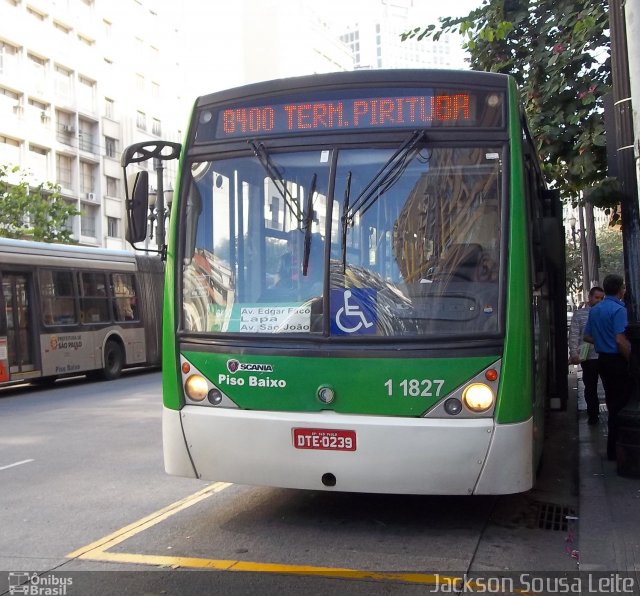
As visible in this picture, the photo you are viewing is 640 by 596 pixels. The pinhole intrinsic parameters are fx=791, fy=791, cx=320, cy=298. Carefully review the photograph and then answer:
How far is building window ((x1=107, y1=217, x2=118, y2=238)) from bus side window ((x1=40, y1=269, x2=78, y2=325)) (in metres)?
37.2

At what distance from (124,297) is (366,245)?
15.3 metres

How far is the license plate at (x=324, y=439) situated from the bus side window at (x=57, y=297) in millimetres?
12792

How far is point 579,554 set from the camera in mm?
4980

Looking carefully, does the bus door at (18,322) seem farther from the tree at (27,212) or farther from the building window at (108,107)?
the building window at (108,107)

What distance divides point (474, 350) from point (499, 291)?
1.45 ft

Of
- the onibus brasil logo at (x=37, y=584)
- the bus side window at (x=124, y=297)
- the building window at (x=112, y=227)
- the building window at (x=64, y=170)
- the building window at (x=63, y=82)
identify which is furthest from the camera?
the building window at (x=112, y=227)

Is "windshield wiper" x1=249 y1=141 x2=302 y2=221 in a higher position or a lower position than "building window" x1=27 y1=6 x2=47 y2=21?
lower

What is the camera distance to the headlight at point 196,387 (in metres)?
5.62

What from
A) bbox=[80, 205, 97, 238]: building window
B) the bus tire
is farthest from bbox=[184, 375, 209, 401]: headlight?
bbox=[80, 205, 97, 238]: building window

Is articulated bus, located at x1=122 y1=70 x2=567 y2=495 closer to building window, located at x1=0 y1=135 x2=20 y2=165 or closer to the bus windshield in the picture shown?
the bus windshield

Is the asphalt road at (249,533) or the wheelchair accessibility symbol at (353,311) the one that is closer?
the asphalt road at (249,533)

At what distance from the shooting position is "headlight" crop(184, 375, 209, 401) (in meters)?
5.62

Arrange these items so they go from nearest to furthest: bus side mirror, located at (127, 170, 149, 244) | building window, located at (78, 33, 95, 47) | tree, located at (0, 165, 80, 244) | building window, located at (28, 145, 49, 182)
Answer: bus side mirror, located at (127, 170, 149, 244) → tree, located at (0, 165, 80, 244) → building window, located at (28, 145, 49, 182) → building window, located at (78, 33, 95, 47)

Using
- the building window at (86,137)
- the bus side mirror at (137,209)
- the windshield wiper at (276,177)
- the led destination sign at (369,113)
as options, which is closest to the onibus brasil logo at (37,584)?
the bus side mirror at (137,209)
